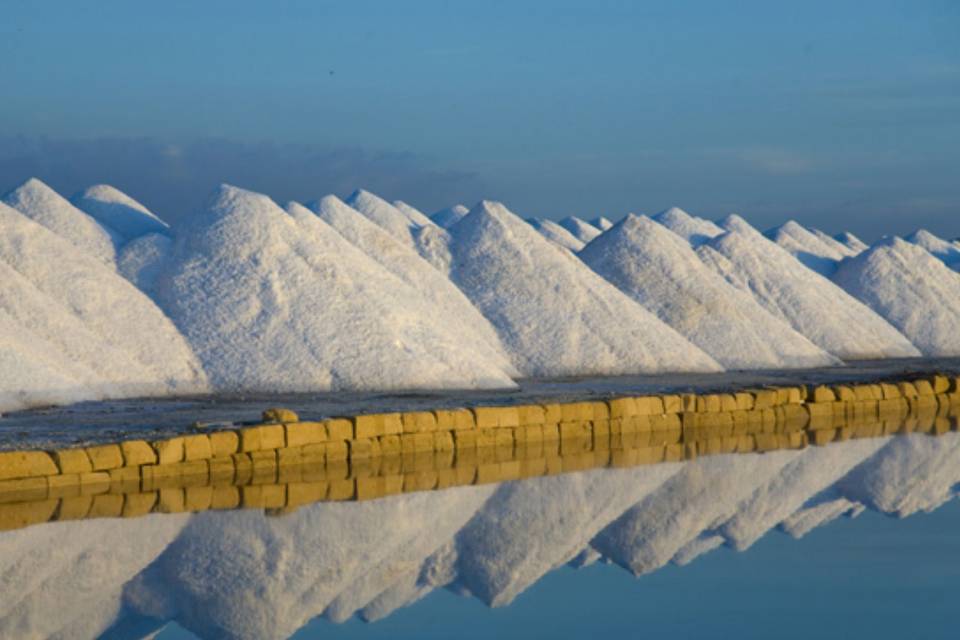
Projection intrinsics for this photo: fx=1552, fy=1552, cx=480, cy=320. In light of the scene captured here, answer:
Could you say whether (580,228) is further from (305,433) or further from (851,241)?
(305,433)

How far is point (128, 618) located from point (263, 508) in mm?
2778

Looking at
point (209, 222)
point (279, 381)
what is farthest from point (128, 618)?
point (209, 222)

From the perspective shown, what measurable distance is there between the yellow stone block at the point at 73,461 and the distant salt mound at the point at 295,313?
6.06m

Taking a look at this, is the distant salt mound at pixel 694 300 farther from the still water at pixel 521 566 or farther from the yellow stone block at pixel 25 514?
the yellow stone block at pixel 25 514

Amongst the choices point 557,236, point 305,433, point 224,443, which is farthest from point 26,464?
point 557,236

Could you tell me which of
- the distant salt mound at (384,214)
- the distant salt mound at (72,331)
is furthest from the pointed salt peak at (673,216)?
the distant salt mound at (72,331)

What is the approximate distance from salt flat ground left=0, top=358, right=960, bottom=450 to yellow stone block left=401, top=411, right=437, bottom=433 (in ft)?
3.21

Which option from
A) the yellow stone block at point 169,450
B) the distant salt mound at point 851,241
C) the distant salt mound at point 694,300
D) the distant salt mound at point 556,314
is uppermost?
the yellow stone block at point 169,450

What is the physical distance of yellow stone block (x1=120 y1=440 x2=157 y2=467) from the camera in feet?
30.2

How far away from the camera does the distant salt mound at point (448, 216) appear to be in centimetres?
3344

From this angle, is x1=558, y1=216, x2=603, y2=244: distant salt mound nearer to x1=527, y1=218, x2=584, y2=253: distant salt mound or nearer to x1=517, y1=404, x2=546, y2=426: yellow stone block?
x1=527, y1=218, x2=584, y2=253: distant salt mound

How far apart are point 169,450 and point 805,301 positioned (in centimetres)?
1832

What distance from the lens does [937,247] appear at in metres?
44.0

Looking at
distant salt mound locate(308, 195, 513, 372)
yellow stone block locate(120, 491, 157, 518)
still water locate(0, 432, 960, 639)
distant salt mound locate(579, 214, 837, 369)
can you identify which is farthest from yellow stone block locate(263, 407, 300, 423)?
distant salt mound locate(579, 214, 837, 369)
